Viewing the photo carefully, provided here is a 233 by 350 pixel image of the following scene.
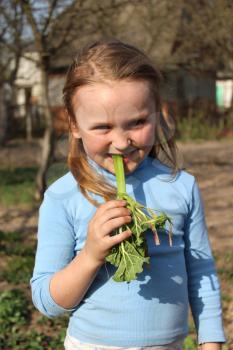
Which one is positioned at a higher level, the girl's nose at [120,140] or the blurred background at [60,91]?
the girl's nose at [120,140]

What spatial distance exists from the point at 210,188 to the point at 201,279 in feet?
24.1

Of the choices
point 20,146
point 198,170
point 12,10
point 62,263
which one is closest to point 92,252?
point 62,263

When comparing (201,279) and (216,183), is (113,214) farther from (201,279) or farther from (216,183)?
(216,183)

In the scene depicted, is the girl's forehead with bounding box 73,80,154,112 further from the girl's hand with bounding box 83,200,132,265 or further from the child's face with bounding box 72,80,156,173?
the girl's hand with bounding box 83,200,132,265

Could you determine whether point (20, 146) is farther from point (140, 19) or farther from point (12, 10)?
point (12, 10)

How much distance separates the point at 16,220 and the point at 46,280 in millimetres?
5520

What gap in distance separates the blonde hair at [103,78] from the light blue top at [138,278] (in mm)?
29

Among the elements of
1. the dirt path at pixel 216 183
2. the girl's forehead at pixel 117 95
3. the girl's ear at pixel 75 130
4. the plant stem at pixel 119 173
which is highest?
the girl's forehead at pixel 117 95

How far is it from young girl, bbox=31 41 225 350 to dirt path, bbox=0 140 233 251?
356mm

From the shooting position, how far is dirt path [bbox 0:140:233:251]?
6.33 meters

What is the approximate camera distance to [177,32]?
438 inches

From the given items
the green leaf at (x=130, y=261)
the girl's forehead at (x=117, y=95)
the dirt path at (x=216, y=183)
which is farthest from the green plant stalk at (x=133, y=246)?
the dirt path at (x=216, y=183)

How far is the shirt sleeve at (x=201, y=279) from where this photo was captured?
5.41 ft

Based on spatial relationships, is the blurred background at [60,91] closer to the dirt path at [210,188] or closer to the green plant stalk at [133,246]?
the dirt path at [210,188]
